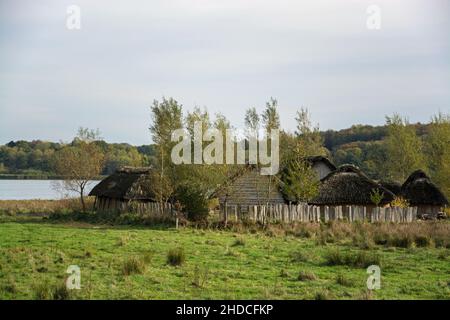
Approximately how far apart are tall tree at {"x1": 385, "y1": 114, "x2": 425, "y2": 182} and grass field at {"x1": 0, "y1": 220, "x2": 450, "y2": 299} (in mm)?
30019

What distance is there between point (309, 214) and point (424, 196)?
1222 centimetres

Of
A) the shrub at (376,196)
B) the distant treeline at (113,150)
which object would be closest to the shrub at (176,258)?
the shrub at (376,196)

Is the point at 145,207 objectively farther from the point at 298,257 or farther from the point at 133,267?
the point at 133,267

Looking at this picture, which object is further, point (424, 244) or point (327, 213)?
point (327, 213)

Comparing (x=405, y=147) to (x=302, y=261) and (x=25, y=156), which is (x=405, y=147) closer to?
(x=302, y=261)

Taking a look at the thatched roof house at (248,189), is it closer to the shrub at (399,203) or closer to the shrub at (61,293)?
the shrub at (399,203)

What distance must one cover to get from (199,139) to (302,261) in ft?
58.2

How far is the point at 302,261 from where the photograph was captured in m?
15.5

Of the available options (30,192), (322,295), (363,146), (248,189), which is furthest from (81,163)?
(363,146)

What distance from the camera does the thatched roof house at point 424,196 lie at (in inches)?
1503

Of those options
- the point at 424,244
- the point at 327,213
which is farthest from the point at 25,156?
the point at 424,244

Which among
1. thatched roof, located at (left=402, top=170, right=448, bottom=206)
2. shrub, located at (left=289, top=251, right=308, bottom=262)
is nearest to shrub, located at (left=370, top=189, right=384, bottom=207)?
thatched roof, located at (left=402, top=170, right=448, bottom=206)

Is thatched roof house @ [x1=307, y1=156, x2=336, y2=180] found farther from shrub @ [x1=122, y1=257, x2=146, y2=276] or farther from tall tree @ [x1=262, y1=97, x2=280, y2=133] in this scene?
shrub @ [x1=122, y1=257, x2=146, y2=276]

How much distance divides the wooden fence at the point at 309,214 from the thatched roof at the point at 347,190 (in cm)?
360
